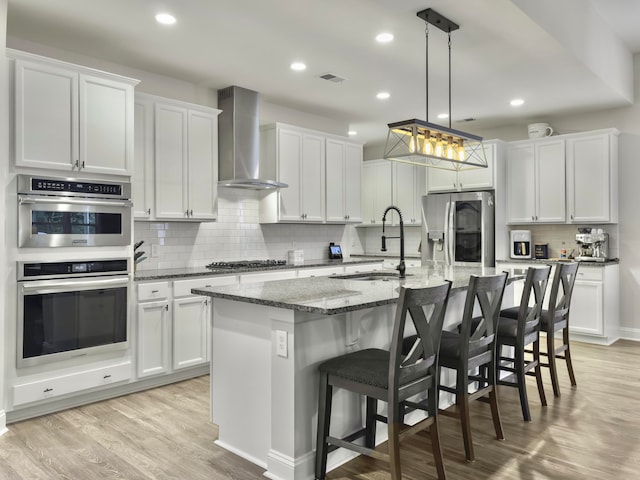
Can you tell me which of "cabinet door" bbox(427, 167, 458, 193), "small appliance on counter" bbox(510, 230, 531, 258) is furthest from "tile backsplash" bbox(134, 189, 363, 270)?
"small appliance on counter" bbox(510, 230, 531, 258)

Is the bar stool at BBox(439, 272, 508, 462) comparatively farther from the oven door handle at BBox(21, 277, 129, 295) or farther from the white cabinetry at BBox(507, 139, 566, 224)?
the white cabinetry at BBox(507, 139, 566, 224)

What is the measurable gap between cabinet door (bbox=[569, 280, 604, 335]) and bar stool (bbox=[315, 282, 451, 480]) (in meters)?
3.85

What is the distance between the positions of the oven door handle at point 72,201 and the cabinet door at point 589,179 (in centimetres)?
498

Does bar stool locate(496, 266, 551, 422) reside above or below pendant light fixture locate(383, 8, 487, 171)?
below

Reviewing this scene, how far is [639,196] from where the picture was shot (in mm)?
5734

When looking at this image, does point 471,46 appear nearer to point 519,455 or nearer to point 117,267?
point 519,455

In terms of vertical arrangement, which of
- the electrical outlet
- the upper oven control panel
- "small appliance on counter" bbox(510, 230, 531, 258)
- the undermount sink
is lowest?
the electrical outlet

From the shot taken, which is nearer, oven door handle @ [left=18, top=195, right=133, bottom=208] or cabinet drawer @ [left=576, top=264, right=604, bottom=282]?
oven door handle @ [left=18, top=195, right=133, bottom=208]

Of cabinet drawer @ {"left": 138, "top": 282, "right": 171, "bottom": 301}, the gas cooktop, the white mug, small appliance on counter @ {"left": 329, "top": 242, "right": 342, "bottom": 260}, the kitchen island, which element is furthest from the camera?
small appliance on counter @ {"left": 329, "top": 242, "right": 342, "bottom": 260}

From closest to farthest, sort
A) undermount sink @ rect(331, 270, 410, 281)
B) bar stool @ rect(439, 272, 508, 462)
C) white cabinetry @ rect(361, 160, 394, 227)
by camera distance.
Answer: bar stool @ rect(439, 272, 508, 462)
undermount sink @ rect(331, 270, 410, 281)
white cabinetry @ rect(361, 160, 394, 227)

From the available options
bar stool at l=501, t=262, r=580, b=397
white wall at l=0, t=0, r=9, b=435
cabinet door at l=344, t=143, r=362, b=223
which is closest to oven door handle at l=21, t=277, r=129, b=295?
white wall at l=0, t=0, r=9, b=435

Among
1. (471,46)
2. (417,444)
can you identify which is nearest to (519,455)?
(417,444)

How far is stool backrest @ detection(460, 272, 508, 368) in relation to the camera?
106 inches

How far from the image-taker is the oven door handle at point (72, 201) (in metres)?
3.27
